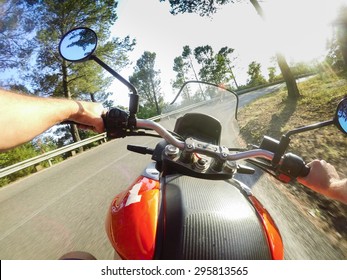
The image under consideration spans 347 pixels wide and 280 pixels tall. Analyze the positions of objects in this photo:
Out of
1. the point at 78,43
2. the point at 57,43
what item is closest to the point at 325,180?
the point at 78,43

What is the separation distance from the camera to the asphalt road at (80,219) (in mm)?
2900

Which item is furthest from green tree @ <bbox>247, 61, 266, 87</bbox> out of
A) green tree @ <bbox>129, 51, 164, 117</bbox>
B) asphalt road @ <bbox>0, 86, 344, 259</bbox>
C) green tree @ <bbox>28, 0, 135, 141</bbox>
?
asphalt road @ <bbox>0, 86, 344, 259</bbox>

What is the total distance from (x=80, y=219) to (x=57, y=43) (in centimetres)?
1368

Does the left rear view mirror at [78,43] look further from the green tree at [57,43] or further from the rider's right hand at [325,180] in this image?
the green tree at [57,43]

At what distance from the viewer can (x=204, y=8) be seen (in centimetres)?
1547

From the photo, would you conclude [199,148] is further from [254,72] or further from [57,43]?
[254,72]

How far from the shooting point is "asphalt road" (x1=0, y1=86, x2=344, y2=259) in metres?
2.90

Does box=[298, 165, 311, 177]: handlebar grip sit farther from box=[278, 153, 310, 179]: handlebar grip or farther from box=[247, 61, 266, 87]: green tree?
box=[247, 61, 266, 87]: green tree

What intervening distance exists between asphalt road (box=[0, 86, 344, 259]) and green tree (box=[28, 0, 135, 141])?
34.0 ft

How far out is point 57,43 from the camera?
14344 millimetres

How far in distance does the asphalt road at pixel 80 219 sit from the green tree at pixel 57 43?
10.4m

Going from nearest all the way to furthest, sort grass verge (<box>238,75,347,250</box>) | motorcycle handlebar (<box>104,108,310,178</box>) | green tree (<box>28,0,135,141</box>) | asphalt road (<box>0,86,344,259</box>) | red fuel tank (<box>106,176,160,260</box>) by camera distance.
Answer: red fuel tank (<box>106,176,160,260</box>) < motorcycle handlebar (<box>104,108,310,178</box>) < asphalt road (<box>0,86,344,259</box>) < grass verge (<box>238,75,347,250</box>) < green tree (<box>28,0,135,141</box>)

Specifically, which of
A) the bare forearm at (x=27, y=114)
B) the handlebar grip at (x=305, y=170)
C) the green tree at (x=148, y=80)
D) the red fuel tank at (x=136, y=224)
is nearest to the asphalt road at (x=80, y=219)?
the red fuel tank at (x=136, y=224)

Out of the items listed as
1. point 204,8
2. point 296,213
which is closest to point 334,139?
point 296,213
